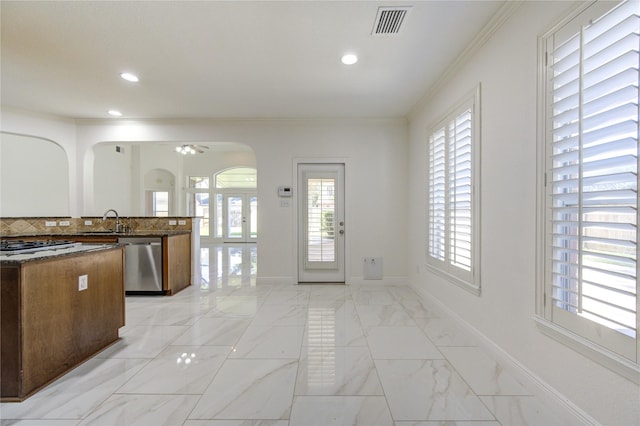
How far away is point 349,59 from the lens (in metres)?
2.77

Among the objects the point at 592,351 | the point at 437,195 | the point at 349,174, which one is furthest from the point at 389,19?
the point at 349,174

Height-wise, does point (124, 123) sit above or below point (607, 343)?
above

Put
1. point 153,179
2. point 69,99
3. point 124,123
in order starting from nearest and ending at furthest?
point 69,99 → point 124,123 → point 153,179

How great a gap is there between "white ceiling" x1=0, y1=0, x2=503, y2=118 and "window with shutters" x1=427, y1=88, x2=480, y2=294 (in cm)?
63

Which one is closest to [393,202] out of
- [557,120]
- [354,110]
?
[354,110]

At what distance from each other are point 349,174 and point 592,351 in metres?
3.58

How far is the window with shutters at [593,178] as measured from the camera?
4.17 feet

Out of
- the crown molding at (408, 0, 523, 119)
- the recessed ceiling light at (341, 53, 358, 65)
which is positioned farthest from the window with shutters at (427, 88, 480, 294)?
the recessed ceiling light at (341, 53, 358, 65)

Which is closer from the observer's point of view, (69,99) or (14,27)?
(14,27)

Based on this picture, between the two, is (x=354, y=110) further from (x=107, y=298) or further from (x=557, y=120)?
(x=107, y=298)

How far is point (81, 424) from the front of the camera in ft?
5.17

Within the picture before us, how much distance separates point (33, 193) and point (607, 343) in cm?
840

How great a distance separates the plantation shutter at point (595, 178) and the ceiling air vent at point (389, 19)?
1025mm

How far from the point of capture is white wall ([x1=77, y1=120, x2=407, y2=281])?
182 inches
